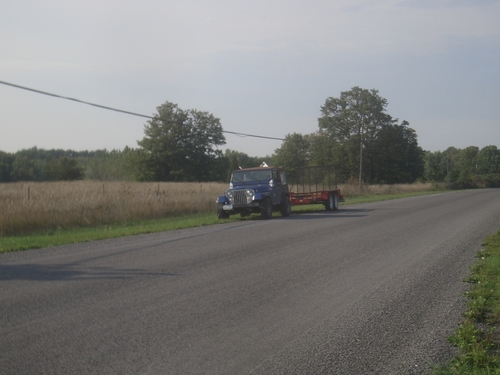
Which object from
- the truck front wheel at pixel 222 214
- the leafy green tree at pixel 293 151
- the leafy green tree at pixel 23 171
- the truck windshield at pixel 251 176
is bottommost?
the truck front wheel at pixel 222 214

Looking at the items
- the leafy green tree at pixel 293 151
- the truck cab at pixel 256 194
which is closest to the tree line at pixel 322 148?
the leafy green tree at pixel 293 151

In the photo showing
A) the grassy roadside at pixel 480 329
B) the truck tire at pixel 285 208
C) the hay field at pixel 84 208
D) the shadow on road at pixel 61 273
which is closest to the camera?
the grassy roadside at pixel 480 329

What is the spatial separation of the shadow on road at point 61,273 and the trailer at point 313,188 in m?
18.5

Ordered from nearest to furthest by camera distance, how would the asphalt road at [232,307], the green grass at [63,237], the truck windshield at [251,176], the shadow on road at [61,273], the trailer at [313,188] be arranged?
the asphalt road at [232,307] → the shadow on road at [61,273] → the green grass at [63,237] → the truck windshield at [251,176] → the trailer at [313,188]

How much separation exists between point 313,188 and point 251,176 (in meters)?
5.54

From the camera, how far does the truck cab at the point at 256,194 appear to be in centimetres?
2314

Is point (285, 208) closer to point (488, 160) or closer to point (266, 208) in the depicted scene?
point (266, 208)

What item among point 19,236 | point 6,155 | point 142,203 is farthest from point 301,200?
point 6,155

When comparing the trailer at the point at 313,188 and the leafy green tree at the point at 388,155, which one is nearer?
the trailer at the point at 313,188

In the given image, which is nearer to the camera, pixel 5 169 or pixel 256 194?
pixel 256 194

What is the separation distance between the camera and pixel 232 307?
7516 millimetres

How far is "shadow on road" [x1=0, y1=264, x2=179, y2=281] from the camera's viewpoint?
955cm

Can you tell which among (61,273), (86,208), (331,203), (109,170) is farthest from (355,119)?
(61,273)

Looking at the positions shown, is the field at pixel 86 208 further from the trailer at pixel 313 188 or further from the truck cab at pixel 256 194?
the trailer at pixel 313 188
